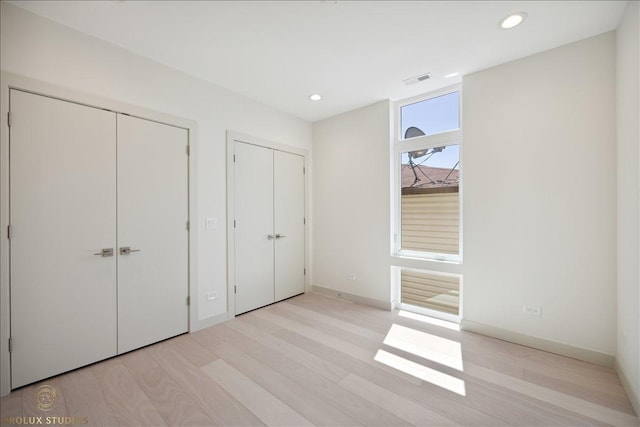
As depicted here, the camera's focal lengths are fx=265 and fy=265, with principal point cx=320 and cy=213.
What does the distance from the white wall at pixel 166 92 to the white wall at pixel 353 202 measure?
83 centimetres

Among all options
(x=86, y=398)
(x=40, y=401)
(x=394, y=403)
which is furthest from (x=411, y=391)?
(x=40, y=401)

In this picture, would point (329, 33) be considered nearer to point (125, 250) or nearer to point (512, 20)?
point (512, 20)

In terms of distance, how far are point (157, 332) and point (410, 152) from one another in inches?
145

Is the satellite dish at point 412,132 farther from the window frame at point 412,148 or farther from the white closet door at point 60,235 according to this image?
the white closet door at point 60,235

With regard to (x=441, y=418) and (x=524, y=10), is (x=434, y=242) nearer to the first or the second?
(x=441, y=418)

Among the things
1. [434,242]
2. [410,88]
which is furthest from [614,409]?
[410,88]

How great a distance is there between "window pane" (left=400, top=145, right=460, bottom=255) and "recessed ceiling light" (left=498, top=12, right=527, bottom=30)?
1.26m

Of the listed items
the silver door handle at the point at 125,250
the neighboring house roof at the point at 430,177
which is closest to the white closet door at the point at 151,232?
the silver door handle at the point at 125,250

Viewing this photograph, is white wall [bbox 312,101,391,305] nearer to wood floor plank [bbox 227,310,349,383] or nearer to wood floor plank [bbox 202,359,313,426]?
wood floor plank [bbox 227,310,349,383]

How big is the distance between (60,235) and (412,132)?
12.8ft

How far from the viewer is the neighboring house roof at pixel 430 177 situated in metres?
3.26

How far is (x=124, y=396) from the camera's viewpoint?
6.39 feet

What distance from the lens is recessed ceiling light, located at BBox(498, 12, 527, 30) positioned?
6.74ft

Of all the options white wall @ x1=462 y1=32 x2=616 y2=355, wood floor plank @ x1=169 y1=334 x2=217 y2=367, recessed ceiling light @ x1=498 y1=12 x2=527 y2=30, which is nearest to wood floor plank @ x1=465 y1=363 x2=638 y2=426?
white wall @ x1=462 y1=32 x2=616 y2=355
